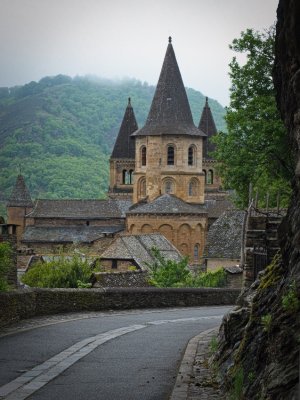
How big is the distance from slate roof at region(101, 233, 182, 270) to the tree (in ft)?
73.3

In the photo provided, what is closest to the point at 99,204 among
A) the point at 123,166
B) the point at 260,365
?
the point at 123,166

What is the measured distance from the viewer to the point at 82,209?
376 feet

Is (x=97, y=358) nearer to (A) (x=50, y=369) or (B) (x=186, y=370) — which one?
(A) (x=50, y=369)

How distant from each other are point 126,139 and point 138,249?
2041 inches

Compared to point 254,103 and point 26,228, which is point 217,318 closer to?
point 254,103

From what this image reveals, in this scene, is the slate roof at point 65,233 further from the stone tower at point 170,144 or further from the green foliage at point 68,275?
the green foliage at point 68,275

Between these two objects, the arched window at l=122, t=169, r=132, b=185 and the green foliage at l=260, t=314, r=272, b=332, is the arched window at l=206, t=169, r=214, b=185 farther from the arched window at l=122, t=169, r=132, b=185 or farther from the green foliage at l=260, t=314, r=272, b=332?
the green foliage at l=260, t=314, r=272, b=332

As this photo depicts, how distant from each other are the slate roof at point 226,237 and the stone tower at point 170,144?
2718 centimetres

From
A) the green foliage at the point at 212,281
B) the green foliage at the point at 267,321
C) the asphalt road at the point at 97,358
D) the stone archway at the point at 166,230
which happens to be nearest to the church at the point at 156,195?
the stone archway at the point at 166,230

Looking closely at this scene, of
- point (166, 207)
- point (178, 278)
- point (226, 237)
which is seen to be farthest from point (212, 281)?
point (166, 207)

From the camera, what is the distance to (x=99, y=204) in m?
115

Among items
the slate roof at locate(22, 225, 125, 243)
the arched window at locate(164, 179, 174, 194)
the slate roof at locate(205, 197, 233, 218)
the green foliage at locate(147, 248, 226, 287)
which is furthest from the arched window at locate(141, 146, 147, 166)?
the green foliage at locate(147, 248, 226, 287)

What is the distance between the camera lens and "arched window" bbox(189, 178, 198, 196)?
345 ft

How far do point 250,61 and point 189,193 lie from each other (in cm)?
6790
